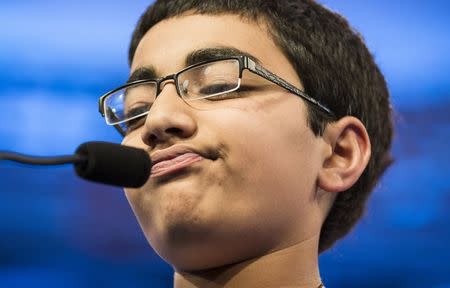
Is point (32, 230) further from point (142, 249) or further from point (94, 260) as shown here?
point (142, 249)

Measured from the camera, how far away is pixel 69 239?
5.30 feet

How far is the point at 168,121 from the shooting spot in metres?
0.90

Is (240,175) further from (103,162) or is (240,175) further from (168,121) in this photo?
(103,162)

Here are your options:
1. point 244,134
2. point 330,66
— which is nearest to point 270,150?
point 244,134

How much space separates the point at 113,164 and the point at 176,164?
21 cm

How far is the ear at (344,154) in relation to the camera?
104 centimetres

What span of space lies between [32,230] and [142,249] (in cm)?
28

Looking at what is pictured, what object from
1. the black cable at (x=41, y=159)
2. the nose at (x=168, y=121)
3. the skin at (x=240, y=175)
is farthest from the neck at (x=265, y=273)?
the black cable at (x=41, y=159)

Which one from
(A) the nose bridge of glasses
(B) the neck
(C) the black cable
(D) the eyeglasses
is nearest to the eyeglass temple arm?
(D) the eyeglasses

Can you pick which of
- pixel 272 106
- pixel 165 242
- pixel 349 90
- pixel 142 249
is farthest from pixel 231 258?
pixel 142 249

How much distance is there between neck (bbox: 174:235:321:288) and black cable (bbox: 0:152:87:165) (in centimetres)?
38

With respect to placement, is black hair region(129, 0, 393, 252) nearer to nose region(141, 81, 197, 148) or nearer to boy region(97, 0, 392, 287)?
boy region(97, 0, 392, 287)

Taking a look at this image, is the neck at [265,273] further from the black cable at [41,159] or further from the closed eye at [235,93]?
the black cable at [41,159]

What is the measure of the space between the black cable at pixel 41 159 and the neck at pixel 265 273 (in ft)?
1.23
